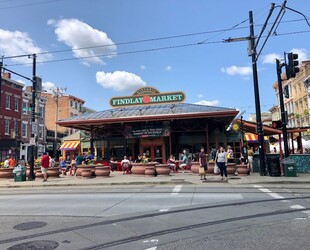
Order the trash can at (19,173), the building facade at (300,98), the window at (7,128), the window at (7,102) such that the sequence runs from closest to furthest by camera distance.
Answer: the trash can at (19,173) < the window at (7,128) < the window at (7,102) < the building facade at (300,98)

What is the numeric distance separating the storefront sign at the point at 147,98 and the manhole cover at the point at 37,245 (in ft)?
77.5

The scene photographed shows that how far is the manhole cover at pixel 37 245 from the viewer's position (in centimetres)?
583

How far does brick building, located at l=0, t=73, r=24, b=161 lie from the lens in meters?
44.8

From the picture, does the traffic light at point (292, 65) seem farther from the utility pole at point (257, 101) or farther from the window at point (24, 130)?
the window at point (24, 130)

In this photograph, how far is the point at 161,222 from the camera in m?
7.54

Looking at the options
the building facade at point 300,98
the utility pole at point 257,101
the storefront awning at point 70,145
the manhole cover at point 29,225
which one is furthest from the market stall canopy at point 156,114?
the building facade at point 300,98

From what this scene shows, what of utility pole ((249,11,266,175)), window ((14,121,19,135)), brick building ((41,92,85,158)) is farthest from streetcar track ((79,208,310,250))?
brick building ((41,92,85,158))

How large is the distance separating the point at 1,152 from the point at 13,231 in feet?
135

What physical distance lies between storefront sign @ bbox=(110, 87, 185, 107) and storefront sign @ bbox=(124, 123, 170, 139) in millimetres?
2974

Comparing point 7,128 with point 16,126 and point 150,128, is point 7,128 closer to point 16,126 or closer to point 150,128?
point 16,126

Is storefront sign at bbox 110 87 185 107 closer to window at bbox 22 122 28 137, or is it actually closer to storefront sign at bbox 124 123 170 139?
storefront sign at bbox 124 123 170 139

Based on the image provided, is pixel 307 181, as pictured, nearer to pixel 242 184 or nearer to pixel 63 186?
pixel 242 184

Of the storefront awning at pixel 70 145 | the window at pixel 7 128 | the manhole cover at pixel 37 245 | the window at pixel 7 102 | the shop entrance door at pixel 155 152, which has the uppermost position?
the window at pixel 7 102

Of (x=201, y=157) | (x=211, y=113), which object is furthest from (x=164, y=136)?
(x=201, y=157)
